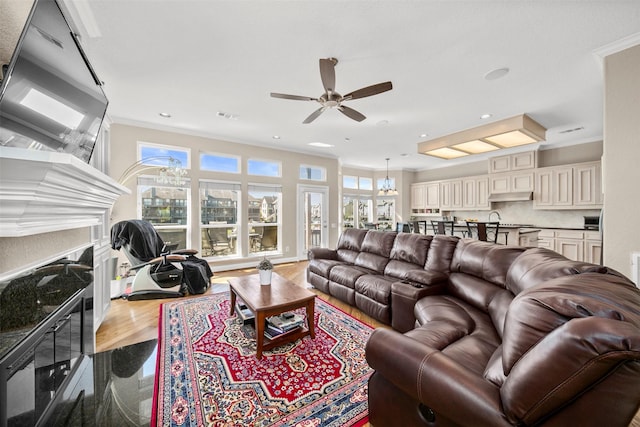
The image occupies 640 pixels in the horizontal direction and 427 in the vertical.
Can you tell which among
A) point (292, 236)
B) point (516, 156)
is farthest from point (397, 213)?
point (292, 236)

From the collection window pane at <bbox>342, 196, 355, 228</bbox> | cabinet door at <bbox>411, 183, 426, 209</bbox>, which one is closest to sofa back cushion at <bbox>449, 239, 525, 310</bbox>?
window pane at <bbox>342, 196, 355, 228</bbox>

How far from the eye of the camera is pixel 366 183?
866 cm

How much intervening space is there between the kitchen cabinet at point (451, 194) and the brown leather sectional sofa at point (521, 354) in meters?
5.74

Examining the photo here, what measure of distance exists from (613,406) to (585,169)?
6.49 m

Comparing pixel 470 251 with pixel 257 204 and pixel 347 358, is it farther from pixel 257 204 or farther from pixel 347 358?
pixel 257 204

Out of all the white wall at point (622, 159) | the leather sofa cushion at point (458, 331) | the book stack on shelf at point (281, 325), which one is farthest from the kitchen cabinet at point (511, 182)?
the book stack on shelf at point (281, 325)

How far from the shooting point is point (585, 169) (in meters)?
5.00

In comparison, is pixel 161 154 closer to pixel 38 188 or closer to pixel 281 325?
pixel 281 325

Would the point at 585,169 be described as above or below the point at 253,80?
below

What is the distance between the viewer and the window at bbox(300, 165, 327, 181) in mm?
6358

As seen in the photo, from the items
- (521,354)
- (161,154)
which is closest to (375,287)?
(521,354)

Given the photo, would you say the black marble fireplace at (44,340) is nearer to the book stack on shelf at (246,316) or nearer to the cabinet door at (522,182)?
the book stack on shelf at (246,316)

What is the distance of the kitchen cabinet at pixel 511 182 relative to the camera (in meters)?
5.80

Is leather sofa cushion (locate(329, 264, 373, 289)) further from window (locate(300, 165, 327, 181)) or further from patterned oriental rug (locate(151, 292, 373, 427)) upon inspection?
window (locate(300, 165, 327, 181))
